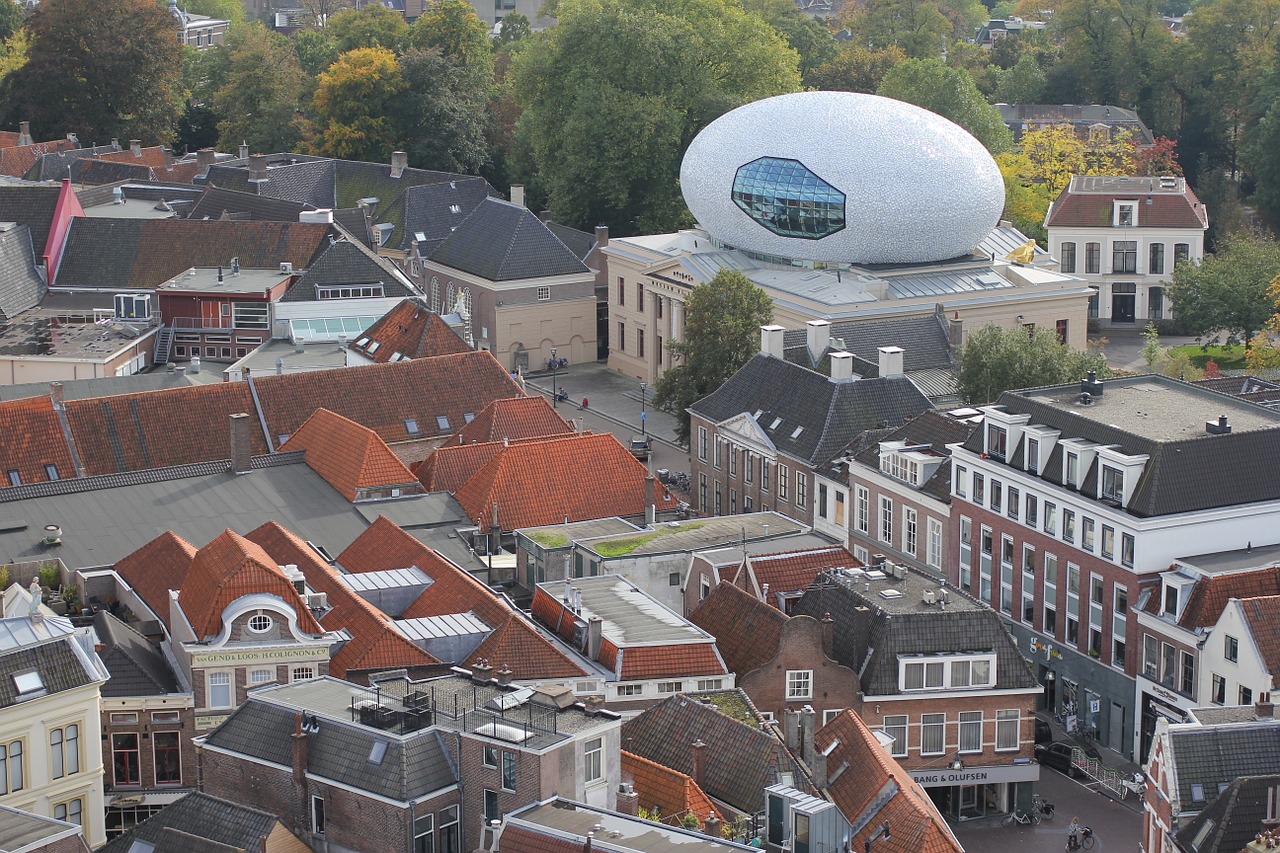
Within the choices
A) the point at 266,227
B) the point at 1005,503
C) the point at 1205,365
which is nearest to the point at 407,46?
the point at 266,227

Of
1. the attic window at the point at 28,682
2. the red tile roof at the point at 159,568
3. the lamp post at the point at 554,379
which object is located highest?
the attic window at the point at 28,682

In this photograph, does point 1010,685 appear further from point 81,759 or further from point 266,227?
point 266,227

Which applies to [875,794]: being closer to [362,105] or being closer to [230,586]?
[230,586]

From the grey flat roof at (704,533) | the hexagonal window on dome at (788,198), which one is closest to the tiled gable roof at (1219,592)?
the grey flat roof at (704,533)

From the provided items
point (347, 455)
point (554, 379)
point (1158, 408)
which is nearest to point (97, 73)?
point (554, 379)

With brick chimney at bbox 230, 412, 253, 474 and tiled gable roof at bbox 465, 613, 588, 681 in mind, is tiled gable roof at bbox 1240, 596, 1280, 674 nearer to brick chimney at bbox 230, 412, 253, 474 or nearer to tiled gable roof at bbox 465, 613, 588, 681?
tiled gable roof at bbox 465, 613, 588, 681

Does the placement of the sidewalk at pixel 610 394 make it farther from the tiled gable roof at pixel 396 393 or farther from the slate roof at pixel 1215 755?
the slate roof at pixel 1215 755
